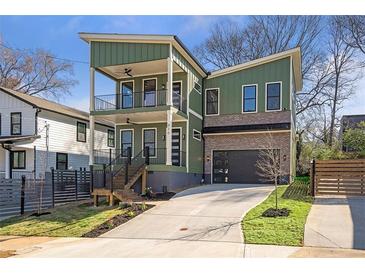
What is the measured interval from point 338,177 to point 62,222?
10.4 metres

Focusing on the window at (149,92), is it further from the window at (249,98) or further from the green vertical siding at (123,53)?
the window at (249,98)

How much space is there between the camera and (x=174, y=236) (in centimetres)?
885

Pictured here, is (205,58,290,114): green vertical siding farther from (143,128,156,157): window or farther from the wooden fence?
the wooden fence

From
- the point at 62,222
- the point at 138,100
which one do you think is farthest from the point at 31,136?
the point at 62,222

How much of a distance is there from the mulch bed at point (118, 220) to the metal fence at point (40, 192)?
374cm

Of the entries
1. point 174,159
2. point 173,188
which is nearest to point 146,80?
point 174,159

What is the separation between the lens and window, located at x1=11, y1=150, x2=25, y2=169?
21.3 m

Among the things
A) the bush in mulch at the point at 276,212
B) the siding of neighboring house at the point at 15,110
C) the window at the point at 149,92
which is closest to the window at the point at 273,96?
the window at the point at 149,92

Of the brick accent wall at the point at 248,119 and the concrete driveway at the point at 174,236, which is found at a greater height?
the brick accent wall at the point at 248,119

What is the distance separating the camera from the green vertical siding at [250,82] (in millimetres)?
18766

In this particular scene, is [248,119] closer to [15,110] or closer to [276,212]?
[276,212]

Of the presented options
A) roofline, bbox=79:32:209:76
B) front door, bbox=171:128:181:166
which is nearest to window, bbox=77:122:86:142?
roofline, bbox=79:32:209:76

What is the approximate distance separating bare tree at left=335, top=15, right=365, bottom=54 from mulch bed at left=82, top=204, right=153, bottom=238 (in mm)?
21078
